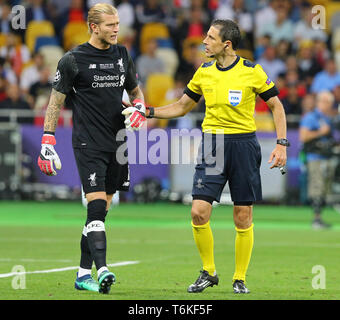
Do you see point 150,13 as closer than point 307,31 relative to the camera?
No

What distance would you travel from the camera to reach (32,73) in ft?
85.4

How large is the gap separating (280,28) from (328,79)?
321cm

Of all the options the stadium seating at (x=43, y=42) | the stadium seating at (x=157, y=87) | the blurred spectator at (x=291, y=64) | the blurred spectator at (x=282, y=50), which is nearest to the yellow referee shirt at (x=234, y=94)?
the stadium seating at (x=157, y=87)

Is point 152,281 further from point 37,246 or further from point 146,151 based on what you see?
point 146,151

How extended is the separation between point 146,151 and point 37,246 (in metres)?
8.87

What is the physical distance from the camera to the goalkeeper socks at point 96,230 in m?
9.41

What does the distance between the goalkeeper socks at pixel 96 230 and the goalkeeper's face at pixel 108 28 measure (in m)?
1.51

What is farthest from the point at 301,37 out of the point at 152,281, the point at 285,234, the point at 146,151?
the point at 152,281

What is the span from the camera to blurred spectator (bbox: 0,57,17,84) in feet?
85.9

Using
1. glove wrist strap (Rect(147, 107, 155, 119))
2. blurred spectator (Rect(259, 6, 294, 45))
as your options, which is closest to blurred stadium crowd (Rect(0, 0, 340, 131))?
blurred spectator (Rect(259, 6, 294, 45))

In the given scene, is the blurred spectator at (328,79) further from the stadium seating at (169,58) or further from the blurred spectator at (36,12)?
the blurred spectator at (36,12)

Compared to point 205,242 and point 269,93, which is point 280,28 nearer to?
point 269,93

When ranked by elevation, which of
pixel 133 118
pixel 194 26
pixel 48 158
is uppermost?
pixel 194 26

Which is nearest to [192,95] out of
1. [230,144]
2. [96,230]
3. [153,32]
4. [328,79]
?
[230,144]
